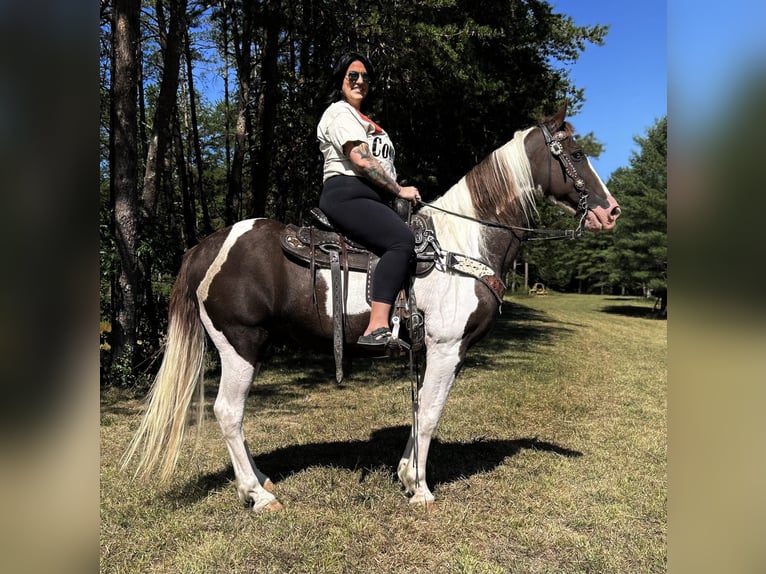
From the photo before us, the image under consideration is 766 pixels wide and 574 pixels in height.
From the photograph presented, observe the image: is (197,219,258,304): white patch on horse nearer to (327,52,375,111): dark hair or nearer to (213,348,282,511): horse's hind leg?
(213,348,282,511): horse's hind leg

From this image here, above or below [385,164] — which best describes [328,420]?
below

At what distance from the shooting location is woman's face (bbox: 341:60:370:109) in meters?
3.32

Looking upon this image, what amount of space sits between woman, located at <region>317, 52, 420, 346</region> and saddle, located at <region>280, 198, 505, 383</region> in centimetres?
9

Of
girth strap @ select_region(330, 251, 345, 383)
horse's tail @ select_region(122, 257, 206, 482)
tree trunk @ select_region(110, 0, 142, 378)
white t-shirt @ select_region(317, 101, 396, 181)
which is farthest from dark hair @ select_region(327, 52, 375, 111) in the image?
tree trunk @ select_region(110, 0, 142, 378)

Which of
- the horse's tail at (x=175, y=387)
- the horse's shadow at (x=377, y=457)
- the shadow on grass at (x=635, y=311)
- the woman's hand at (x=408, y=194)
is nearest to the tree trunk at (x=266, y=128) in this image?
the horse's shadow at (x=377, y=457)

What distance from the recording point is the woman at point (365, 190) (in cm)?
313

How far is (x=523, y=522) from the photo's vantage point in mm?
3250

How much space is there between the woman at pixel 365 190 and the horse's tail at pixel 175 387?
4.01 feet
